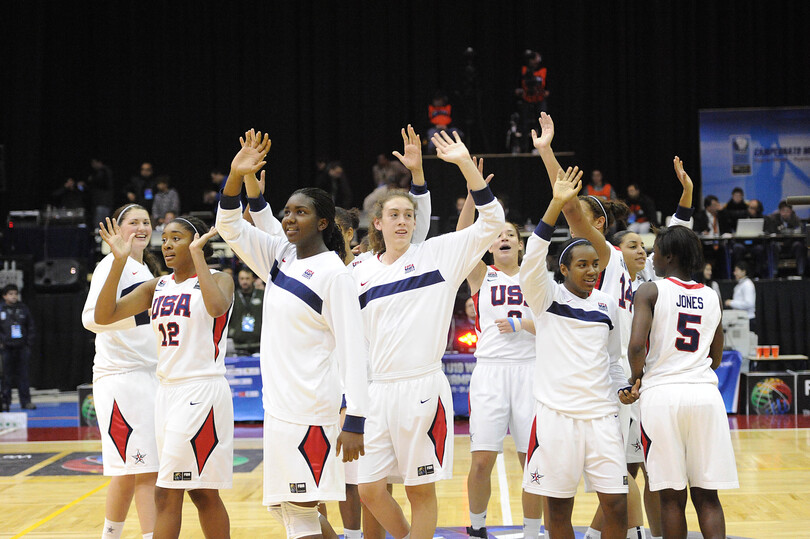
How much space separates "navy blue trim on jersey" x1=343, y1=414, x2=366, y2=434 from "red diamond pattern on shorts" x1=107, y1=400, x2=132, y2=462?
180cm

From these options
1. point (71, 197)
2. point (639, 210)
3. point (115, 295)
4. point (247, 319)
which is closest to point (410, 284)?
point (115, 295)

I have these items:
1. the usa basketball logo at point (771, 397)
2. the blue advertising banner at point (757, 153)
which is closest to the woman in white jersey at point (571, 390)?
the usa basketball logo at point (771, 397)

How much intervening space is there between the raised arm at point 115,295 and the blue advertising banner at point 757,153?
16847 millimetres

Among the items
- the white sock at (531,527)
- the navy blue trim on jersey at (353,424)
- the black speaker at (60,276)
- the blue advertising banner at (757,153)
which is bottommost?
the white sock at (531,527)

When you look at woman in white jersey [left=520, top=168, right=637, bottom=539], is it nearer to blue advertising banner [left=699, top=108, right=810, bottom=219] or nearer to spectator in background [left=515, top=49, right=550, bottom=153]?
spectator in background [left=515, top=49, right=550, bottom=153]

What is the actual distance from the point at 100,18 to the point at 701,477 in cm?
2099

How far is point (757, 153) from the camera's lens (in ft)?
64.5

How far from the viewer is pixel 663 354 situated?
15.4 ft

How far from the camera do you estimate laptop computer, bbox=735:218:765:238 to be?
16.2 metres

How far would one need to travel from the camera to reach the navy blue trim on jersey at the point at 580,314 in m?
4.67

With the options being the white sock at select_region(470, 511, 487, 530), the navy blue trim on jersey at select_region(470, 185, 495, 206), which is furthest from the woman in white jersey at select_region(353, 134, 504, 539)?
the white sock at select_region(470, 511, 487, 530)

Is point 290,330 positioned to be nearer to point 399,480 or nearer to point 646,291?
point 399,480

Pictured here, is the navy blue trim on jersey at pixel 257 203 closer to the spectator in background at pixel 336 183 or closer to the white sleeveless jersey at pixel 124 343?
the white sleeveless jersey at pixel 124 343

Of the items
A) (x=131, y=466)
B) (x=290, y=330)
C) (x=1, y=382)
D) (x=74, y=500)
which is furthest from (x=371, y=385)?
(x=1, y=382)
